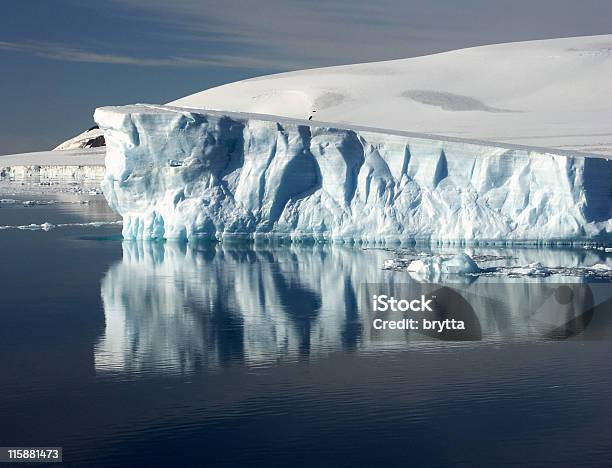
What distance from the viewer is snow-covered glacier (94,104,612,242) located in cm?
2108

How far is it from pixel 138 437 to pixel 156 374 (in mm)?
2079

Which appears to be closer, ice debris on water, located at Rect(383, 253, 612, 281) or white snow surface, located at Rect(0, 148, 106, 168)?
ice debris on water, located at Rect(383, 253, 612, 281)

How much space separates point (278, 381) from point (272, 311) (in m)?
4.06

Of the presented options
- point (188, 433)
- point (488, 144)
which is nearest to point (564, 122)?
point (488, 144)

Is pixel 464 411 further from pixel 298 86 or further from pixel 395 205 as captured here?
pixel 298 86

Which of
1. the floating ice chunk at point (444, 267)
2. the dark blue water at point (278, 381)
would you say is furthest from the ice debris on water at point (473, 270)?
the dark blue water at point (278, 381)

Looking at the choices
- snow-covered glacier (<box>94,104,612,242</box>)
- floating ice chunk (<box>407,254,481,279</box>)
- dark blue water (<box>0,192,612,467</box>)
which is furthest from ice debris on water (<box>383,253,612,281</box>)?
snow-covered glacier (<box>94,104,612,242</box>)

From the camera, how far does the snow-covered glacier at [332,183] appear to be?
69.2 ft

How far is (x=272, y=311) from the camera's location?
1473 centimetres

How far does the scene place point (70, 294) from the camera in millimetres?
16250

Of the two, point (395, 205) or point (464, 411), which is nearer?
point (464, 411)

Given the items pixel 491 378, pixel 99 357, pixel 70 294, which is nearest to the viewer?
pixel 491 378

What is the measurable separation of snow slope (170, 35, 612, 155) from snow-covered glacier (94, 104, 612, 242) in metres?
9.44

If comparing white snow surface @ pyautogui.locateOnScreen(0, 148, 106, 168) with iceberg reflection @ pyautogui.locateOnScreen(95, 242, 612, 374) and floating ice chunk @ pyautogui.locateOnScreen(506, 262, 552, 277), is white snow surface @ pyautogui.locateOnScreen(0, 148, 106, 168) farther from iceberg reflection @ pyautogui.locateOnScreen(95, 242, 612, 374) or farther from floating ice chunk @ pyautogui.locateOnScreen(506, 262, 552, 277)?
floating ice chunk @ pyautogui.locateOnScreen(506, 262, 552, 277)
